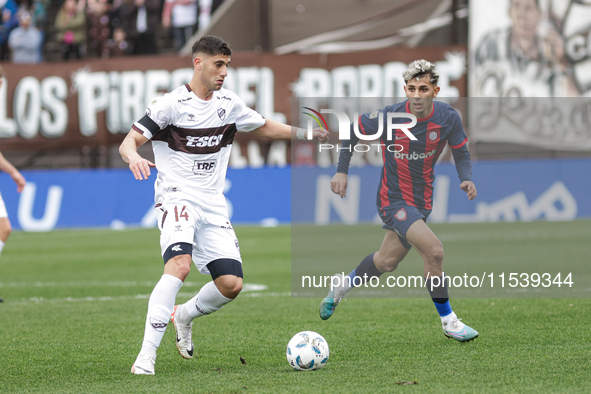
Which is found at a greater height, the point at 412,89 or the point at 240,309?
the point at 412,89

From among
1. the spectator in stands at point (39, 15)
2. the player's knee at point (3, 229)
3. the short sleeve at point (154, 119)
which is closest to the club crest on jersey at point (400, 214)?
the short sleeve at point (154, 119)

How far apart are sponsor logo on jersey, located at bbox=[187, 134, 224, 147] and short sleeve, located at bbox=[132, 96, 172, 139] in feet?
0.71

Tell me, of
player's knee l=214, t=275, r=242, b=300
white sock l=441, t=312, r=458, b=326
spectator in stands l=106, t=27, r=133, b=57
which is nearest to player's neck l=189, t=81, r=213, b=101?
player's knee l=214, t=275, r=242, b=300

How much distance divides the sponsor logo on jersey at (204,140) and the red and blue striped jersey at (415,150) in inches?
51.6

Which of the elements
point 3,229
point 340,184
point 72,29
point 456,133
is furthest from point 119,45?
point 456,133

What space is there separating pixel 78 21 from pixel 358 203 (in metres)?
9.02

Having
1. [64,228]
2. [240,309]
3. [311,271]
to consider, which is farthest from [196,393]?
[64,228]

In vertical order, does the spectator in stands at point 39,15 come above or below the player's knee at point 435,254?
above

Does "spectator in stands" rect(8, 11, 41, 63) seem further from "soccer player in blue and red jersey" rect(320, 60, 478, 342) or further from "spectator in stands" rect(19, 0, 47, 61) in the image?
"soccer player in blue and red jersey" rect(320, 60, 478, 342)

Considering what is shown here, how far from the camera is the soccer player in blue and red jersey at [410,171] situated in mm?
6566

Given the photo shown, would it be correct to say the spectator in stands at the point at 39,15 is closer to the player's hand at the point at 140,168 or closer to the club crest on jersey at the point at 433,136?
the club crest on jersey at the point at 433,136

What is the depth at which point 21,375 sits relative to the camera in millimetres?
5426

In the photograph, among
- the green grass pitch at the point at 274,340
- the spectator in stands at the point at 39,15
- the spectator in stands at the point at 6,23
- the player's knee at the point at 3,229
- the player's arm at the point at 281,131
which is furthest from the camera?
the spectator in stands at the point at 6,23

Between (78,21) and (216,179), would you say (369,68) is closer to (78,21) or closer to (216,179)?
(78,21)
